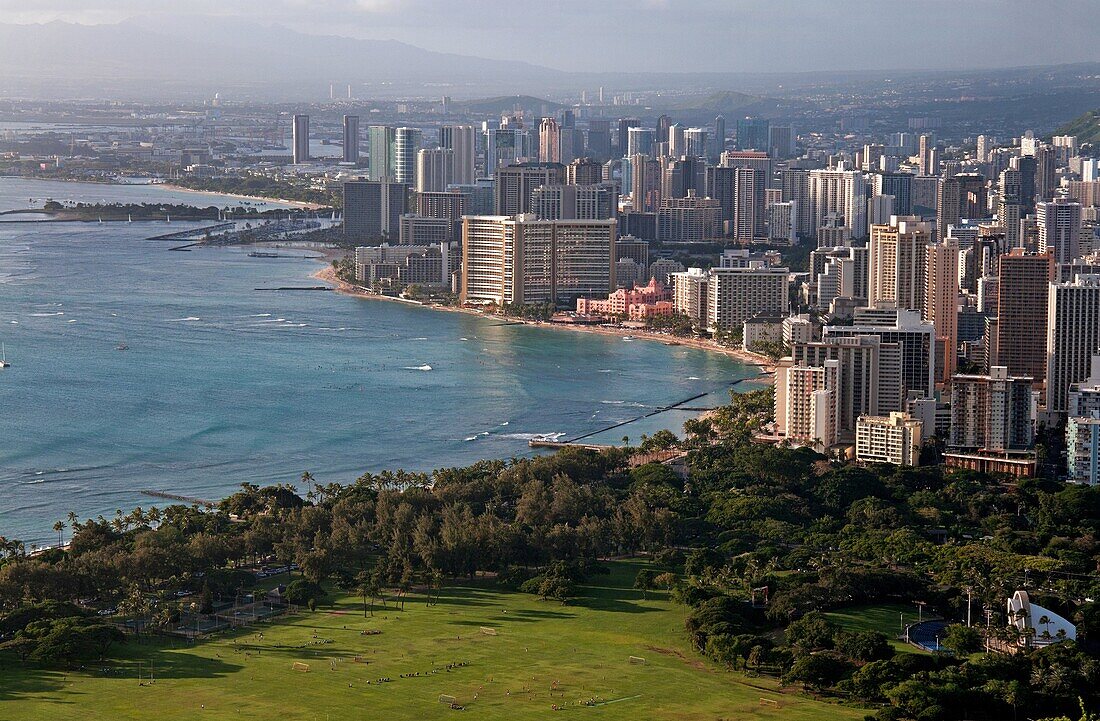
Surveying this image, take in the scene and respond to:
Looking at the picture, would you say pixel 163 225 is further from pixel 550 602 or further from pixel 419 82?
pixel 419 82

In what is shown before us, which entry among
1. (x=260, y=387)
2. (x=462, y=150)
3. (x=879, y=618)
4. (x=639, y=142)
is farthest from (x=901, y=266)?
(x=639, y=142)

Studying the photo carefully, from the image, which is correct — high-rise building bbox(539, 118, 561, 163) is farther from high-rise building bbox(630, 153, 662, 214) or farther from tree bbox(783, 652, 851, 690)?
tree bbox(783, 652, 851, 690)

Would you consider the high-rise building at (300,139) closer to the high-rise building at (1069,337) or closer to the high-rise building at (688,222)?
the high-rise building at (688,222)

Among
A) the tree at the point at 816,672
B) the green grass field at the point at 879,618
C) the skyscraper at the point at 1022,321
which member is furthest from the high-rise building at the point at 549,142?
the tree at the point at 816,672

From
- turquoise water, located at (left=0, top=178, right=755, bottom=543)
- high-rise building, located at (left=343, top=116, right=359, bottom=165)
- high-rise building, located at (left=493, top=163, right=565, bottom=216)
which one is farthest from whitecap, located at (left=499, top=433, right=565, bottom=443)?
high-rise building, located at (left=343, top=116, right=359, bottom=165)

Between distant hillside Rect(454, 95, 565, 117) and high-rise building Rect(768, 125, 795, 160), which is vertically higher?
distant hillside Rect(454, 95, 565, 117)

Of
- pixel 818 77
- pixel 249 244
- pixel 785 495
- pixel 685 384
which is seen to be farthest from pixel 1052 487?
pixel 818 77
